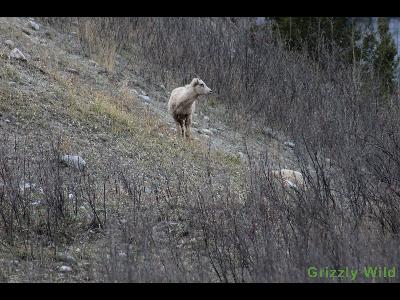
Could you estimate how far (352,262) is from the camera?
231 inches

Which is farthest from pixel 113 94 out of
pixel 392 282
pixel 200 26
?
pixel 392 282

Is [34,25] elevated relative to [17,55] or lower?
elevated

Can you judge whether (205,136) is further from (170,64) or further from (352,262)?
(352,262)

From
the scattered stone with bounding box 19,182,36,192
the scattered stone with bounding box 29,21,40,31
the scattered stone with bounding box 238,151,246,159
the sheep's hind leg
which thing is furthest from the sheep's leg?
the scattered stone with bounding box 29,21,40,31

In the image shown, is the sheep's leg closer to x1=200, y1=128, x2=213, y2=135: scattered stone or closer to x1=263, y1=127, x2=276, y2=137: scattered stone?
x1=200, y1=128, x2=213, y2=135: scattered stone

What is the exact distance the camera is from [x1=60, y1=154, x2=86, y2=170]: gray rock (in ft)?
32.7

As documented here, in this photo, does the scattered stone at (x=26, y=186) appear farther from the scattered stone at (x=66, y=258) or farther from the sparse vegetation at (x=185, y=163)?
the scattered stone at (x=66, y=258)

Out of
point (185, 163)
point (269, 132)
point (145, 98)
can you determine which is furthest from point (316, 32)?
point (185, 163)

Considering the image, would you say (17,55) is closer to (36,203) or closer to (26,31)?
(26,31)

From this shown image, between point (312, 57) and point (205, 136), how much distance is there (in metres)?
6.54

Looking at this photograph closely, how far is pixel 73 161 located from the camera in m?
10.0

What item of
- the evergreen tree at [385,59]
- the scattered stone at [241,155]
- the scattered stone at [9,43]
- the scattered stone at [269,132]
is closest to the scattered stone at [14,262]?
the scattered stone at [241,155]

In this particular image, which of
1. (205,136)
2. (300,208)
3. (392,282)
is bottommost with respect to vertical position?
(392,282)

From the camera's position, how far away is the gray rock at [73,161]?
9.97 meters
